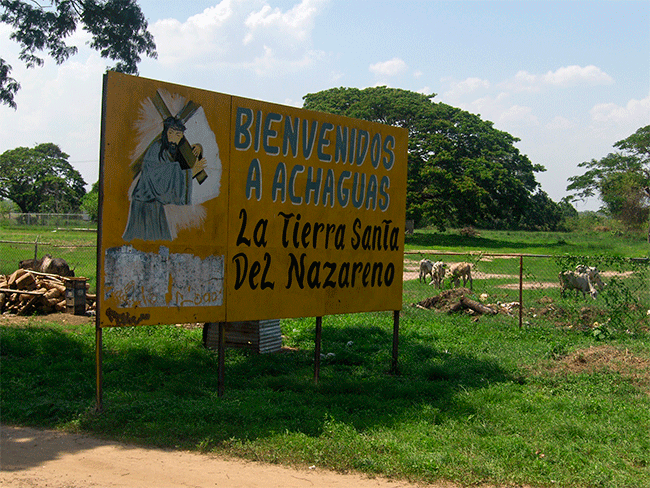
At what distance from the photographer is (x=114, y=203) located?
286 inches

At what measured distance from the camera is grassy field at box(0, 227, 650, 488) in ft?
20.3

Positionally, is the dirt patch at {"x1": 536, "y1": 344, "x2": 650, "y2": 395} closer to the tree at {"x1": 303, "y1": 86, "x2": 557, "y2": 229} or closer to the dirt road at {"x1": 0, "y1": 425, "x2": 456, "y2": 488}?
the dirt road at {"x1": 0, "y1": 425, "x2": 456, "y2": 488}

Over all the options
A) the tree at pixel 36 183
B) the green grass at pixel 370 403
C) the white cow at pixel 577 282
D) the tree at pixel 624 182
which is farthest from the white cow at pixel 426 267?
the tree at pixel 36 183

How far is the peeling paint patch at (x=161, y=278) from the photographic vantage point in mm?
7305

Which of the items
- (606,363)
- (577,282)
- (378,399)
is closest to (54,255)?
(577,282)

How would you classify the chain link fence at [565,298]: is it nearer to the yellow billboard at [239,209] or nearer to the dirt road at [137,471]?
the yellow billboard at [239,209]

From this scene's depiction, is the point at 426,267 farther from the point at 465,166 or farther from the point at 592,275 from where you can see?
the point at 465,166

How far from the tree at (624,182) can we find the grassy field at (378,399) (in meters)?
44.6

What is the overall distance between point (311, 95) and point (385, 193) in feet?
155

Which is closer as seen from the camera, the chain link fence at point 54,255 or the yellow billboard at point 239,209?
the yellow billboard at point 239,209

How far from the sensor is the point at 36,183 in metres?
66.5

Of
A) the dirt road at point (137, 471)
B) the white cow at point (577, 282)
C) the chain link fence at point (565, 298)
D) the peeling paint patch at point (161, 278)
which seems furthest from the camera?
the white cow at point (577, 282)

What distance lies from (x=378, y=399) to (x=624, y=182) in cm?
5240

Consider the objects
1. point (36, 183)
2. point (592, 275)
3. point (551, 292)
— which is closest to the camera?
point (592, 275)
